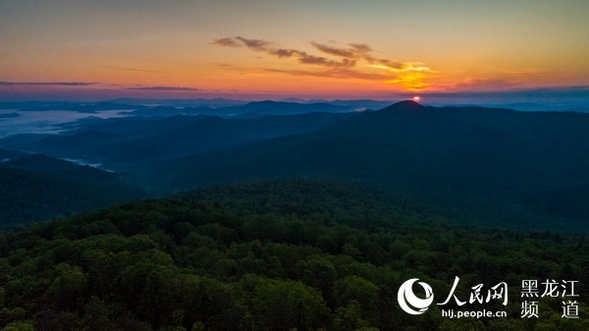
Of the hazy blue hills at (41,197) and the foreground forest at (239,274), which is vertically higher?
the foreground forest at (239,274)

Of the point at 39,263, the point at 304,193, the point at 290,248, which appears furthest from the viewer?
the point at 304,193

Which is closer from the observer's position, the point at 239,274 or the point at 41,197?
the point at 239,274

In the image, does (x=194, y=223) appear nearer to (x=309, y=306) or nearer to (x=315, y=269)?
(x=315, y=269)

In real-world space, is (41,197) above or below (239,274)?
below

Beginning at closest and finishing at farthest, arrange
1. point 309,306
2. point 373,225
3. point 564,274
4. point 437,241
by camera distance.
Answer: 1. point 309,306
2. point 564,274
3. point 437,241
4. point 373,225

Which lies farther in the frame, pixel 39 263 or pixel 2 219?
pixel 2 219

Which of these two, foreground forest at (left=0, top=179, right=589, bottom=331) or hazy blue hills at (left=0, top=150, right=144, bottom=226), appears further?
hazy blue hills at (left=0, top=150, right=144, bottom=226)

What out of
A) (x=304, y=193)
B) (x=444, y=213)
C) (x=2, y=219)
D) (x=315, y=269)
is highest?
(x=315, y=269)

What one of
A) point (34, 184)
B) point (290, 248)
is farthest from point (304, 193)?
point (34, 184)
